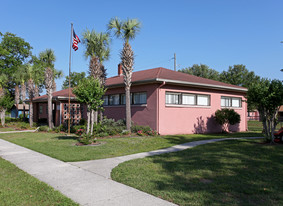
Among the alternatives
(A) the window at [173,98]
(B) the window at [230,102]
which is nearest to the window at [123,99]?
(A) the window at [173,98]

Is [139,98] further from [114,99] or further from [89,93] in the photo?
[89,93]

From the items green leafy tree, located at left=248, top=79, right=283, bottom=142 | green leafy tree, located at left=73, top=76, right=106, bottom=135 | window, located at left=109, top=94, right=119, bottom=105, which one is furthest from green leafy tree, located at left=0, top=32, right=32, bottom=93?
green leafy tree, located at left=248, top=79, right=283, bottom=142

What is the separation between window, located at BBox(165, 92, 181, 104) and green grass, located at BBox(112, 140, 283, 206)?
703 centimetres

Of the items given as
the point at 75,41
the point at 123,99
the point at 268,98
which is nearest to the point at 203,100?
the point at 123,99

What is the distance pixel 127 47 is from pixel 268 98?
9088 millimetres

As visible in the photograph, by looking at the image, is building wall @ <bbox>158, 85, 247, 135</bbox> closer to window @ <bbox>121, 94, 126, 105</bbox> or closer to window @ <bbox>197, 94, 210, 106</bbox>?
window @ <bbox>197, 94, 210, 106</bbox>

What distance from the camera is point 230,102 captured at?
1919 centimetres

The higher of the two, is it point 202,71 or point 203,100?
point 202,71

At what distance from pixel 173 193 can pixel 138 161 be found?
305 cm

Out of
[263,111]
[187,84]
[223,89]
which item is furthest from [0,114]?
[263,111]

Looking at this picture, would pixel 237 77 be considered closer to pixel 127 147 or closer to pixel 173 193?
pixel 127 147

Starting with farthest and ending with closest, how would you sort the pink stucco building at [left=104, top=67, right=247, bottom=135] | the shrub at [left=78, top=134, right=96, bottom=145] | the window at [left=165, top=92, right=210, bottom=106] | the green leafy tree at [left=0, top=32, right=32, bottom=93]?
the green leafy tree at [left=0, top=32, right=32, bottom=93], the window at [left=165, top=92, right=210, bottom=106], the pink stucco building at [left=104, top=67, right=247, bottom=135], the shrub at [left=78, top=134, right=96, bottom=145]

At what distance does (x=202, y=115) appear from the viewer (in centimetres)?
1720

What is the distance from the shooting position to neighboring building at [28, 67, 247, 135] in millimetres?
15117
